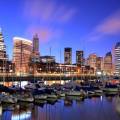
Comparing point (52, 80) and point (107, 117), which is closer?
point (107, 117)

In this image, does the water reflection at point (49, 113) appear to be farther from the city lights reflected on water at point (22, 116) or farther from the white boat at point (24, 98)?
the white boat at point (24, 98)

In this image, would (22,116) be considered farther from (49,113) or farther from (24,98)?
(24,98)

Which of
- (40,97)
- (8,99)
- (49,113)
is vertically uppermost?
(8,99)

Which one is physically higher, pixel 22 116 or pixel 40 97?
pixel 40 97

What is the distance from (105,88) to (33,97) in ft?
173

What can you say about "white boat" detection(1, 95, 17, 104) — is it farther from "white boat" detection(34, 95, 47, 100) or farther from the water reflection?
"white boat" detection(34, 95, 47, 100)

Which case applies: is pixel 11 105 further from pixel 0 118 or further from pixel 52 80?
pixel 52 80

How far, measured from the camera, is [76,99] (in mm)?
94375

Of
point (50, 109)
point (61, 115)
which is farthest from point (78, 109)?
point (61, 115)

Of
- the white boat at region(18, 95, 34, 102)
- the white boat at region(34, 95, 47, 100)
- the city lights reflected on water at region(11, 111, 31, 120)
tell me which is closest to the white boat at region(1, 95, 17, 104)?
the white boat at region(18, 95, 34, 102)

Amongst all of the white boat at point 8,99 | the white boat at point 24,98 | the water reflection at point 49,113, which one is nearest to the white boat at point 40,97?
the white boat at point 24,98

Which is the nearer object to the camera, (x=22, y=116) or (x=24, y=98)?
(x=22, y=116)

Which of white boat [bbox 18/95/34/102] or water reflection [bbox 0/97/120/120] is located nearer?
water reflection [bbox 0/97/120/120]

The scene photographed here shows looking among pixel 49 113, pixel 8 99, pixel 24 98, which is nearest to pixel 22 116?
pixel 49 113
